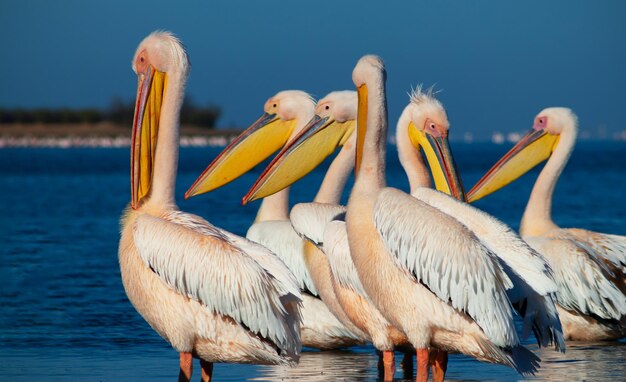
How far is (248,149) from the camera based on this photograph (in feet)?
26.6

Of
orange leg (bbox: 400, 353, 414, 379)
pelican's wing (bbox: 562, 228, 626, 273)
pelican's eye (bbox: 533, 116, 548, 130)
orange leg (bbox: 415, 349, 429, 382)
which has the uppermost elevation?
pelican's eye (bbox: 533, 116, 548, 130)

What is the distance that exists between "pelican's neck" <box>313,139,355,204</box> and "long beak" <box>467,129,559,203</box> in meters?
1.58

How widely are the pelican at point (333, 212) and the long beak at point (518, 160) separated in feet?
5.27

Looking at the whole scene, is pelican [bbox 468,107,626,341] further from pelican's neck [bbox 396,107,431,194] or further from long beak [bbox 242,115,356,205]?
long beak [bbox 242,115,356,205]

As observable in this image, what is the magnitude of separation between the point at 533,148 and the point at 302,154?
7.25 ft

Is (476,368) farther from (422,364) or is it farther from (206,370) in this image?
(206,370)

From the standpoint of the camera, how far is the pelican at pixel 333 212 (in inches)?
233

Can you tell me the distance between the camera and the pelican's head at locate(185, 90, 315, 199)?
26.3 ft

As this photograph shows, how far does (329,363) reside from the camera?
273 inches

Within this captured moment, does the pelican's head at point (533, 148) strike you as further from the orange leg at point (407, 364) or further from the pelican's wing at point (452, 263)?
the pelican's wing at point (452, 263)

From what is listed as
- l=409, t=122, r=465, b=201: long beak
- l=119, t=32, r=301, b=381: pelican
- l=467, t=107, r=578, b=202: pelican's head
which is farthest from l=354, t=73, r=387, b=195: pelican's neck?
l=467, t=107, r=578, b=202: pelican's head

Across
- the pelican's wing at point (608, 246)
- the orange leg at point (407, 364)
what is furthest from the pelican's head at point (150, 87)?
the pelican's wing at point (608, 246)

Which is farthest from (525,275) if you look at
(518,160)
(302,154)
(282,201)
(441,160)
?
(518,160)

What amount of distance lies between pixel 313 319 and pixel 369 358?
1.54 ft
